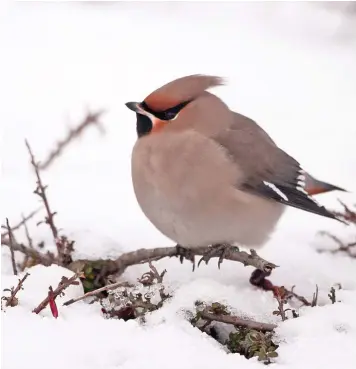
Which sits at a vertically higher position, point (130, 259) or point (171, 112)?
point (171, 112)

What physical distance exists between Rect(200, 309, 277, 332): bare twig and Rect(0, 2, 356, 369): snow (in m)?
0.05

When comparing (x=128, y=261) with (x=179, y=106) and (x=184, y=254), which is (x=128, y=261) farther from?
(x=179, y=106)

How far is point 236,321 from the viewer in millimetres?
2121

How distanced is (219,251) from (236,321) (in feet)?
1.92

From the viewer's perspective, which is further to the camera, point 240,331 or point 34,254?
point 34,254

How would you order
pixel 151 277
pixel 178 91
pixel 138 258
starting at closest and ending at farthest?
pixel 151 277, pixel 138 258, pixel 178 91

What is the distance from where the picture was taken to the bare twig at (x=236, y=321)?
2.11 meters

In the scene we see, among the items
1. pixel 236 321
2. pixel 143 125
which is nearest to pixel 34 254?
pixel 143 125

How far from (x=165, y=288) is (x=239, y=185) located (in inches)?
20.4

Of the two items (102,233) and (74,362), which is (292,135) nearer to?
(102,233)

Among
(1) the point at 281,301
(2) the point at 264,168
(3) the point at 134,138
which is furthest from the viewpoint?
(3) the point at 134,138

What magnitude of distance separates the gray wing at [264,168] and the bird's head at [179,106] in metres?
0.10

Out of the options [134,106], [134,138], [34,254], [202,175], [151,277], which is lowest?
[34,254]

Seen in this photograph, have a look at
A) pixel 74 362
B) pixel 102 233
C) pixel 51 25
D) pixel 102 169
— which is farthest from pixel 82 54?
pixel 74 362
